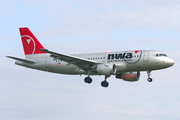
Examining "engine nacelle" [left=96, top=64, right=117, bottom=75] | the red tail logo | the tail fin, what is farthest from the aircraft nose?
the red tail logo

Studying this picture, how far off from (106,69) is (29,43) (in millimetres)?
16675

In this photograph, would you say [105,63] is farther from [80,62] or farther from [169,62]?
[169,62]

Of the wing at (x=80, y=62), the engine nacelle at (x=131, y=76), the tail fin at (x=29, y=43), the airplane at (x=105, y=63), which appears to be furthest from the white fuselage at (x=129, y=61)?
the tail fin at (x=29, y=43)

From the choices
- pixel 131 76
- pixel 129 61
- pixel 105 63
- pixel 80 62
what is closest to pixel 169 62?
pixel 129 61

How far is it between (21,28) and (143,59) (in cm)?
2305

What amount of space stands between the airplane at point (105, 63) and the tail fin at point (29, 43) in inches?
49.1

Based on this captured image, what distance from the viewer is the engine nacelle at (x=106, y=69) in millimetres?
A: 56688

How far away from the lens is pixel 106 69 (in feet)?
186

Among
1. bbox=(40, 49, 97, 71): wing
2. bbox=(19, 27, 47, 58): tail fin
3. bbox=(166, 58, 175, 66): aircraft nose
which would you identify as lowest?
bbox=(40, 49, 97, 71): wing

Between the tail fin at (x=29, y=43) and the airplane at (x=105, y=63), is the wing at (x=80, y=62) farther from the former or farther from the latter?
the tail fin at (x=29, y=43)

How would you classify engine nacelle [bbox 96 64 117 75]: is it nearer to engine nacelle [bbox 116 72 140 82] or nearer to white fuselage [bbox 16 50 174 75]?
white fuselage [bbox 16 50 174 75]

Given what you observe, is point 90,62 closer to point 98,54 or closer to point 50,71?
point 98,54

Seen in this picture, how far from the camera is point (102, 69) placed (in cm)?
5716

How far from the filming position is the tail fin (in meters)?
66.8
